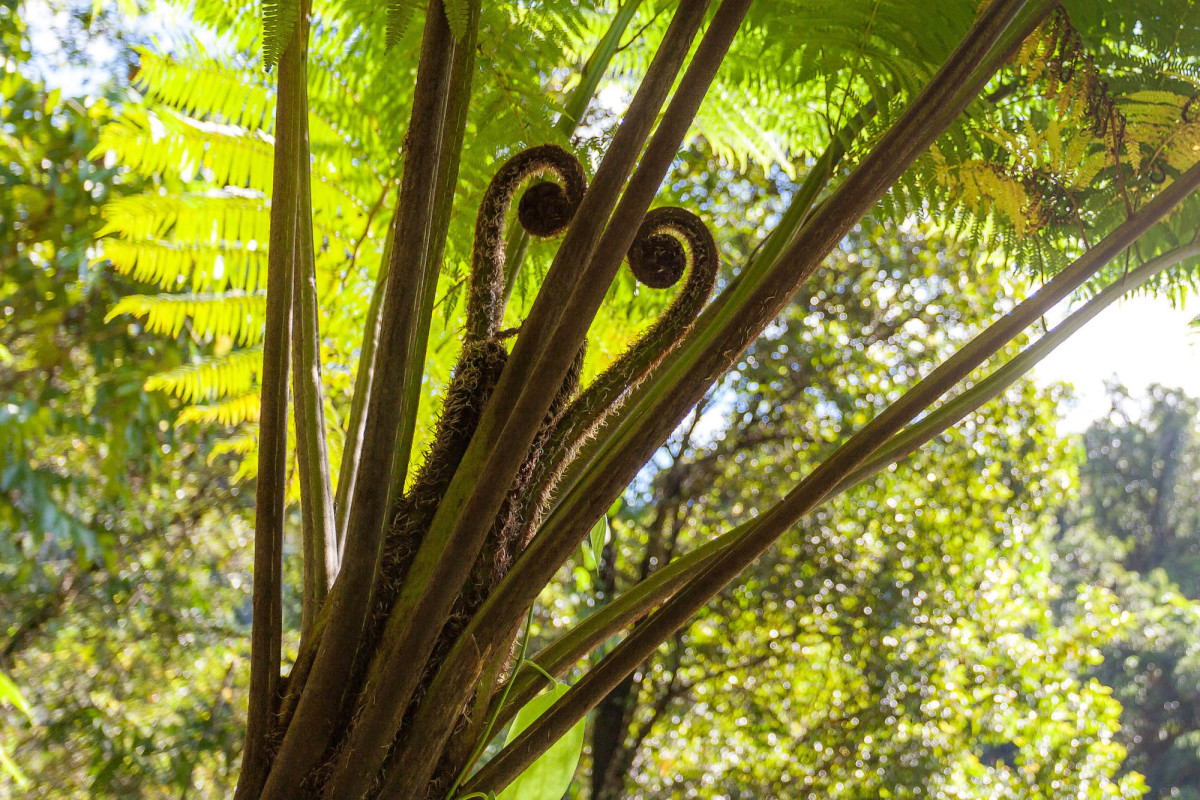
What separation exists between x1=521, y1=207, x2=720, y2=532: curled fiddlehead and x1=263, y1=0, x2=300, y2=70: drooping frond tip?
23 centimetres

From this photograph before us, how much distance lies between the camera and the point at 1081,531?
9.72m

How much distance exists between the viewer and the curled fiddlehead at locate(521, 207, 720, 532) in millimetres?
511

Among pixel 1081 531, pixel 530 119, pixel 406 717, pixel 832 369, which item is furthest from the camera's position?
pixel 1081 531

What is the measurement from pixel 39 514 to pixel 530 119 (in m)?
1.85

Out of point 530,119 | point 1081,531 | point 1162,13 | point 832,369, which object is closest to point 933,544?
point 832,369

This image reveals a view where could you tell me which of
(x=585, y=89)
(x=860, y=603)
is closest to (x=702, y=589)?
(x=585, y=89)

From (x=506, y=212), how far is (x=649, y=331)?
12 cm

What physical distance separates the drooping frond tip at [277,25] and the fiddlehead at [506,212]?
142 mm

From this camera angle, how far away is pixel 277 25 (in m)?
0.46

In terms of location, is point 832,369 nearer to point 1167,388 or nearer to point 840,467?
point 840,467

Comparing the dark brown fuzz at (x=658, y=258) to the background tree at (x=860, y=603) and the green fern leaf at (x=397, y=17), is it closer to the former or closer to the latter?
the green fern leaf at (x=397, y=17)

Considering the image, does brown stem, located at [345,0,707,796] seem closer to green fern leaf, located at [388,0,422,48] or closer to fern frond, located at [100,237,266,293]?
green fern leaf, located at [388,0,422,48]

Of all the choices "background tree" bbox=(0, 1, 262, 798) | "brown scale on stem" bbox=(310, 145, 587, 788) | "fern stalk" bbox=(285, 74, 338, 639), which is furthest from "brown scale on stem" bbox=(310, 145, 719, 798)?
"background tree" bbox=(0, 1, 262, 798)

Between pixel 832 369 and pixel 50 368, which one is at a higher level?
pixel 832 369
